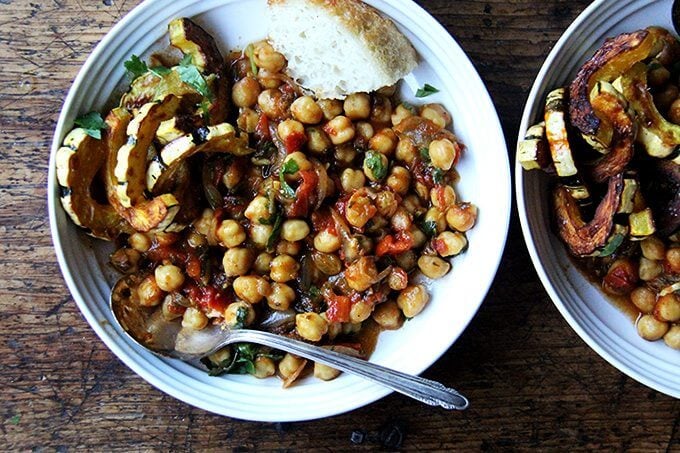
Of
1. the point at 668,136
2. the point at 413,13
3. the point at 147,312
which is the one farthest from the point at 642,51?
the point at 147,312

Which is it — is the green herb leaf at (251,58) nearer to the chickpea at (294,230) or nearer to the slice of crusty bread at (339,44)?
the slice of crusty bread at (339,44)

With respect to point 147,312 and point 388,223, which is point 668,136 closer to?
point 388,223

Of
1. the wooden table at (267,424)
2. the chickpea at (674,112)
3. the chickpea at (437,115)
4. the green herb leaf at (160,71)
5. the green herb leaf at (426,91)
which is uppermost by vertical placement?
the chickpea at (674,112)

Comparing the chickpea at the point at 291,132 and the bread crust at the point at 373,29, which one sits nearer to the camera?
the bread crust at the point at 373,29

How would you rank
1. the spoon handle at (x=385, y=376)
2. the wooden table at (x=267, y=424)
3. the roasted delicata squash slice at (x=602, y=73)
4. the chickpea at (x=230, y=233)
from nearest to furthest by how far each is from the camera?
the roasted delicata squash slice at (x=602, y=73) < the spoon handle at (x=385, y=376) < the chickpea at (x=230, y=233) < the wooden table at (x=267, y=424)

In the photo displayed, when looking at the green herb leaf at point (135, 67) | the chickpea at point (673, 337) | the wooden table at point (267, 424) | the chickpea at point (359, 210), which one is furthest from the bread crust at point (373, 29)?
the chickpea at point (673, 337)

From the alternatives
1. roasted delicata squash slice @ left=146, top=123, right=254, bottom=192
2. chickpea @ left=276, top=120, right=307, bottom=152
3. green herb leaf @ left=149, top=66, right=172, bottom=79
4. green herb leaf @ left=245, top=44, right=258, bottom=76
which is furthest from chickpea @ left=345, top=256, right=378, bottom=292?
green herb leaf @ left=149, top=66, right=172, bottom=79

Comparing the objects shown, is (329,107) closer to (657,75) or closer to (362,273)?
(362,273)
